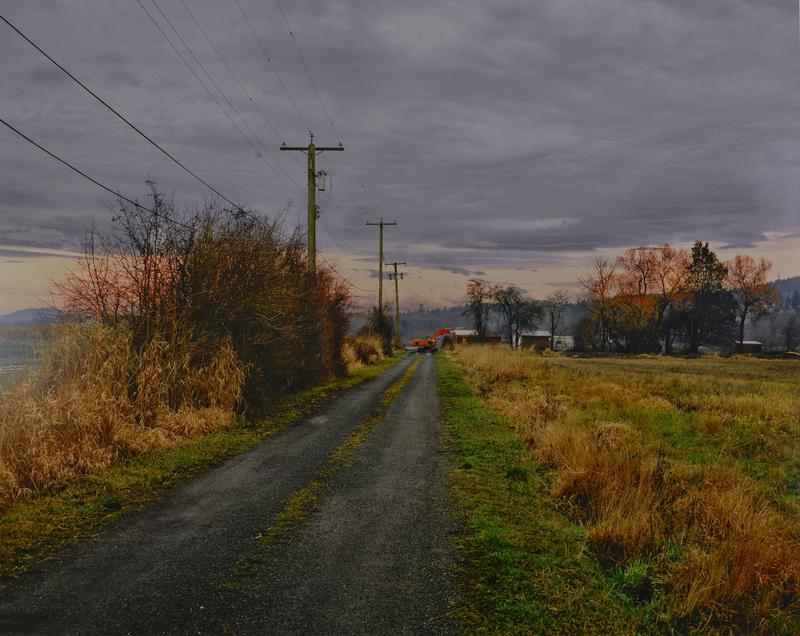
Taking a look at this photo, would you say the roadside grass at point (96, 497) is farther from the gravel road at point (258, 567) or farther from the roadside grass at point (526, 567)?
the roadside grass at point (526, 567)

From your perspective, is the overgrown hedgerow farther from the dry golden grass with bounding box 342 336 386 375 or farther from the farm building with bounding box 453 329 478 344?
the farm building with bounding box 453 329 478 344

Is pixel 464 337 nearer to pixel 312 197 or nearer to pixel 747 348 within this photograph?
pixel 747 348

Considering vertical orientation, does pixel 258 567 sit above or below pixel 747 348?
above

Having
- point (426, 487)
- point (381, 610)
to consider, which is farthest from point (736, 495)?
point (381, 610)

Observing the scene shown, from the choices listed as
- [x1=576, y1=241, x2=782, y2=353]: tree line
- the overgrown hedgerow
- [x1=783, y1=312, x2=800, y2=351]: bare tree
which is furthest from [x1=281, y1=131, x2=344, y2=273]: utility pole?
[x1=783, y1=312, x2=800, y2=351]: bare tree

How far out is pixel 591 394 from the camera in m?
17.6

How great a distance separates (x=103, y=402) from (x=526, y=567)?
7082 mm

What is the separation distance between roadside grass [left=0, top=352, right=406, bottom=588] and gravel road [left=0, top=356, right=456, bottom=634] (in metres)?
0.27

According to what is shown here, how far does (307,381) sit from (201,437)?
861 cm

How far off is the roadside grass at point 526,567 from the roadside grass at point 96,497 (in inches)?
150

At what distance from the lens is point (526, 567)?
181 inches

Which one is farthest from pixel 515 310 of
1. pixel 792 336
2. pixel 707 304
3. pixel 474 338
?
pixel 792 336

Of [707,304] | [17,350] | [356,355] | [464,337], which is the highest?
[707,304]

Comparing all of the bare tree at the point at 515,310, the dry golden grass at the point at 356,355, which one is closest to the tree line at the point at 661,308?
the bare tree at the point at 515,310
